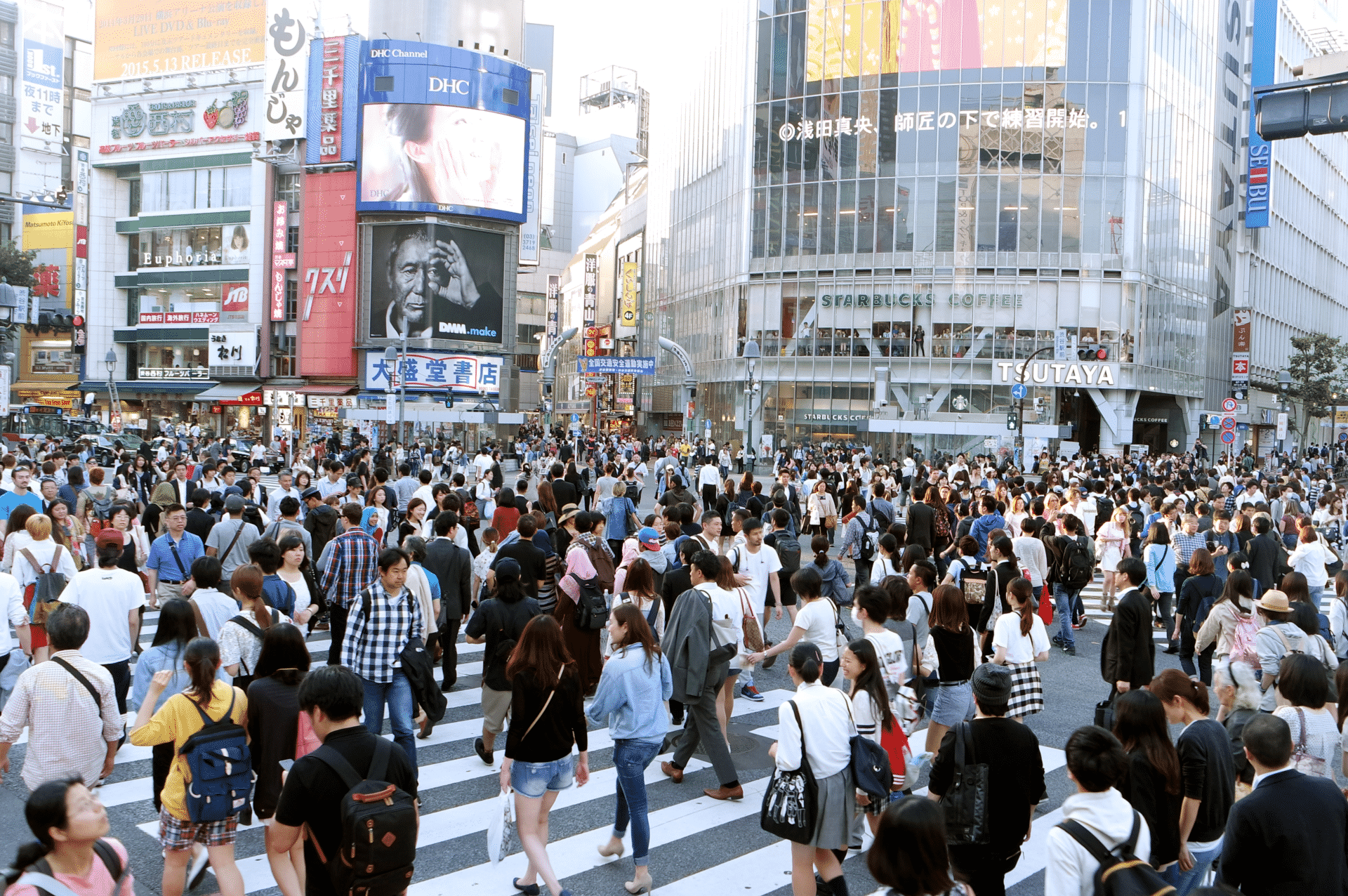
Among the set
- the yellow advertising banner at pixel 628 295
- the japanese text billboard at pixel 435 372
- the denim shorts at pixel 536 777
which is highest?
the yellow advertising banner at pixel 628 295

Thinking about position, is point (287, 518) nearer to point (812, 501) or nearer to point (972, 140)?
point (812, 501)

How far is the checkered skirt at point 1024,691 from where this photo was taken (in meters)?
7.04

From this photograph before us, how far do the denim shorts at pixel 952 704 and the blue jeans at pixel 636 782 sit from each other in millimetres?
2377

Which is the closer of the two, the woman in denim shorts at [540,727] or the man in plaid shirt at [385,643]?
the woman in denim shorts at [540,727]

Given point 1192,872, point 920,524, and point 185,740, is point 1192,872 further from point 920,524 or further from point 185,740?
point 920,524

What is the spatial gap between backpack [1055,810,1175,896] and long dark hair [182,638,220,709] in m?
3.94

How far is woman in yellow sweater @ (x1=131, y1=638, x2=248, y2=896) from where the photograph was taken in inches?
198

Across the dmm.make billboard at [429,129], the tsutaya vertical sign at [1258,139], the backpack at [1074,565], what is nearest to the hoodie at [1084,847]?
the backpack at [1074,565]

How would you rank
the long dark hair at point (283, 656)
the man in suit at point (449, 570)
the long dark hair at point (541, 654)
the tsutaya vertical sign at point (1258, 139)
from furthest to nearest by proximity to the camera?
the tsutaya vertical sign at point (1258, 139) < the man in suit at point (449, 570) < the long dark hair at point (541, 654) < the long dark hair at point (283, 656)

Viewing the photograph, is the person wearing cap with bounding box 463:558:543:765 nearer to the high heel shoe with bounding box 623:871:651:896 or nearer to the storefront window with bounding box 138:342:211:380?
the high heel shoe with bounding box 623:871:651:896

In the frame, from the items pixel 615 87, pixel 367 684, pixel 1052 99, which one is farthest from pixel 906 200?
pixel 615 87

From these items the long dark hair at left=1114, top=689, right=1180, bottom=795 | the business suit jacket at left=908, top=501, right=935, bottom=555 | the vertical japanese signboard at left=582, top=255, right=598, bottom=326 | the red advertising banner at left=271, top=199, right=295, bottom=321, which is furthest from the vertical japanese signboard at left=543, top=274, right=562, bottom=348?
the long dark hair at left=1114, top=689, right=1180, bottom=795

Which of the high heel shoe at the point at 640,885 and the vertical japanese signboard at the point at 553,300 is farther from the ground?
the vertical japanese signboard at the point at 553,300

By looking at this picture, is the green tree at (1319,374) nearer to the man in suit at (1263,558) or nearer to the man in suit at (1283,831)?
the man in suit at (1263,558)
